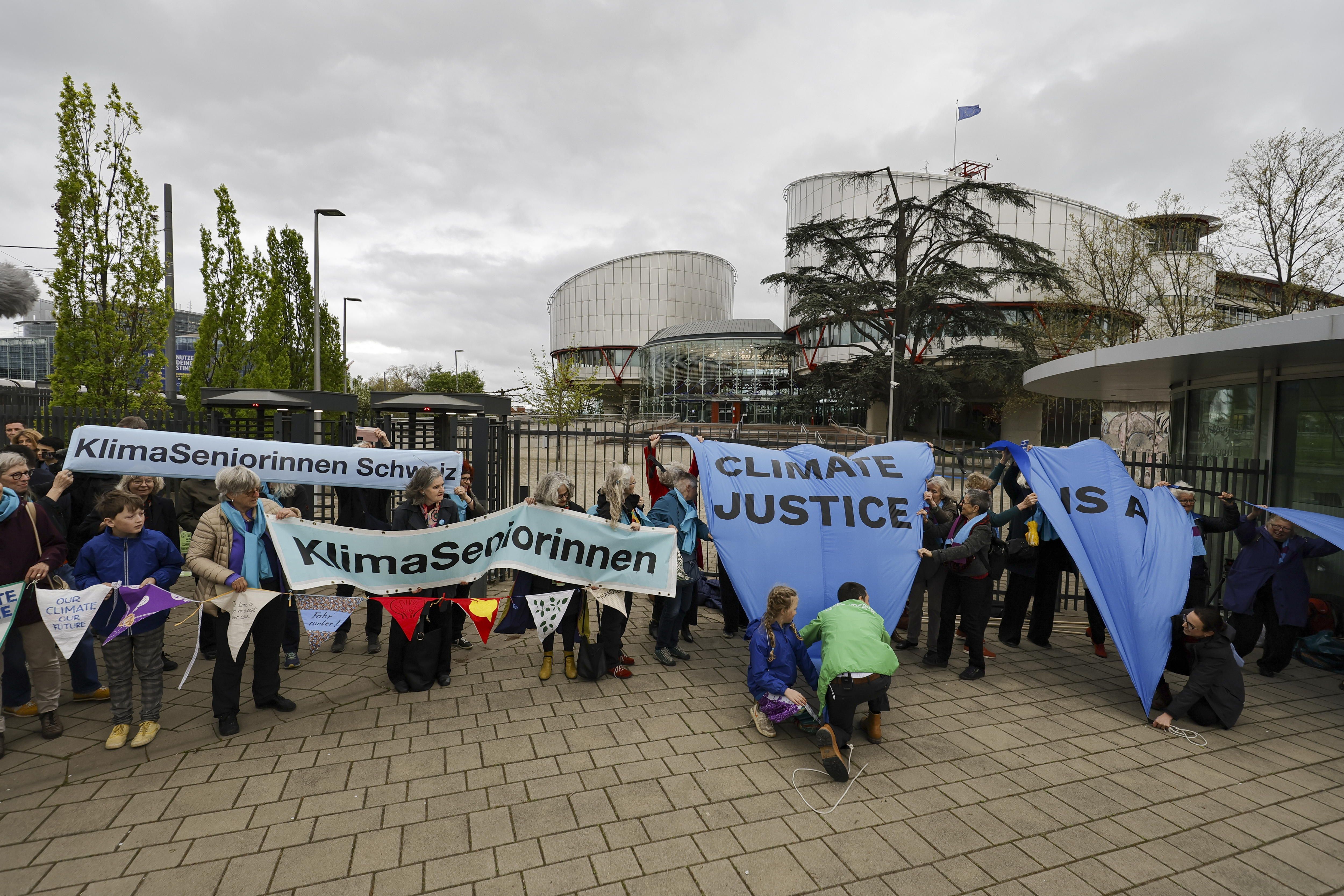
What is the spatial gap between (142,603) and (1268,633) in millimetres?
9684

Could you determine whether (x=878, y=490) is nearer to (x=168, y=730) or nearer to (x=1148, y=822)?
(x=1148, y=822)

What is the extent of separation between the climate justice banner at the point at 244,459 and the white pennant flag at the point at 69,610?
1.65m

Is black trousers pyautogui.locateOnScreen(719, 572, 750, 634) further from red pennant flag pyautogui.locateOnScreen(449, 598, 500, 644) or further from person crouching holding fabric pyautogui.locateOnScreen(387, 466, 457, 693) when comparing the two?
person crouching holding fabric pyautogui.locateOnScreen(387, 466, 457, 693)

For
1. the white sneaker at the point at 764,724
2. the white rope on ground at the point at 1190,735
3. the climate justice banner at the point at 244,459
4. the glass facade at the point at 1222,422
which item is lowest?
the white rope on ground at the point at 1190,735

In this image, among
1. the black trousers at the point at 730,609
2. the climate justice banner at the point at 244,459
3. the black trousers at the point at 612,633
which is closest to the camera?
the climate justice banner at the point at 244,459

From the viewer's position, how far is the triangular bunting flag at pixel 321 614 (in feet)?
16.4

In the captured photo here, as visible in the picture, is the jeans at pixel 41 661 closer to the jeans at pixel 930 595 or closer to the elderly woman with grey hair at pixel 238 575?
the elderly woman with grey hair at pixel 238 575

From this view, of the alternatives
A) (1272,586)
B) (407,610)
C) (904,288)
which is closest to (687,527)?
(407,610)

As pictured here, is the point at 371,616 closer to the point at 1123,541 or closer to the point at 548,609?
the point at 548,609

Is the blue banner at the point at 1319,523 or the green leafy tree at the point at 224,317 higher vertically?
the green leafy tree at the point at 224,317

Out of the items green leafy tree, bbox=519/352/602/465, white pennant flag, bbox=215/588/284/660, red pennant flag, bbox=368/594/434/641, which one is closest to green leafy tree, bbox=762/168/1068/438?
green leafy tree, bbox=519/352/602/465

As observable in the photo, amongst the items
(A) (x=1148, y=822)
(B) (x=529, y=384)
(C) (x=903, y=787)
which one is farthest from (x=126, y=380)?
(B) (x=529, y=384)

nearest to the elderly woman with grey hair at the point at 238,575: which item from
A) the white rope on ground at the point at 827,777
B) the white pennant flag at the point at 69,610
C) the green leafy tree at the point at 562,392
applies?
the white pennant flag at the point at 69,610

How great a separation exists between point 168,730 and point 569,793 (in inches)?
119
